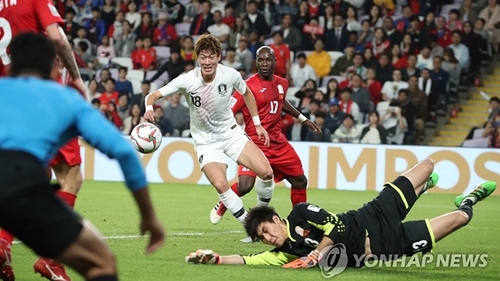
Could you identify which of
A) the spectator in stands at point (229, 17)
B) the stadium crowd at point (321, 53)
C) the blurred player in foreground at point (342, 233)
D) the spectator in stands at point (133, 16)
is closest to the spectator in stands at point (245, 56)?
A: the stadium crowd at point (321, 53)

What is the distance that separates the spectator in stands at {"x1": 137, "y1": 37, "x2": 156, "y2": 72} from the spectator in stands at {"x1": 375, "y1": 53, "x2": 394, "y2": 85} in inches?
225

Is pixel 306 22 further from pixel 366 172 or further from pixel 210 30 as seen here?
pixel 366 172

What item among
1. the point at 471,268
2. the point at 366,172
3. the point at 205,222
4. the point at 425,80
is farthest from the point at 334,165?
the point at 471,268

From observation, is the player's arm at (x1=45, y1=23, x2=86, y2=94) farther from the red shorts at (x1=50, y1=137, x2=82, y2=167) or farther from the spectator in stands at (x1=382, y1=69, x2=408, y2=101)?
the spectator in stands at (x1=382, y1=69, x2=408, y2=101)

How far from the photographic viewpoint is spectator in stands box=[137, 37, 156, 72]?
21.2m

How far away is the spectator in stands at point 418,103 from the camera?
18.6m

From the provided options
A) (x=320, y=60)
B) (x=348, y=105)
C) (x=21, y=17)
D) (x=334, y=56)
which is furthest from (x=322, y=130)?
(x=21, y=17)

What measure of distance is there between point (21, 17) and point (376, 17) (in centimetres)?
1529

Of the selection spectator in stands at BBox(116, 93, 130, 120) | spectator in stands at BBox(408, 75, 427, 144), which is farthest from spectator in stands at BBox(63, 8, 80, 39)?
spectator in stands at BBox(408, 75, 427, 144)

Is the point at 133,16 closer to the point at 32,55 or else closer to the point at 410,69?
the point at 410,69

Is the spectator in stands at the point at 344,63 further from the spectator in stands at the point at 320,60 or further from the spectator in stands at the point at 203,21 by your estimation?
the spectator in stands at the point at 203,21

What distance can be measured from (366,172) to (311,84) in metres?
2.90

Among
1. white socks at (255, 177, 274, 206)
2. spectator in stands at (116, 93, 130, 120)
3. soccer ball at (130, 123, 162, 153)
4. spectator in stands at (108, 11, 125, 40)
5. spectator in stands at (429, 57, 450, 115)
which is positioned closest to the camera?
soccer ball at (130, 123, 162, 153)

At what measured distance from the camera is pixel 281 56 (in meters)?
19.8
